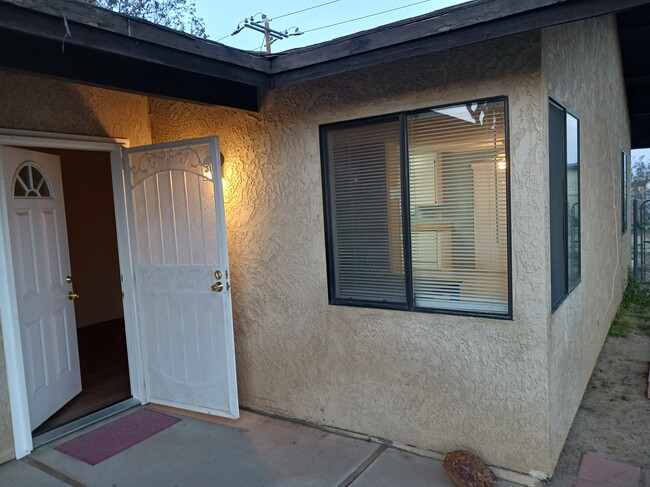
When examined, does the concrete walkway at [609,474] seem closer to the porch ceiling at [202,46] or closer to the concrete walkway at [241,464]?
the concrete walkway at [241,464]

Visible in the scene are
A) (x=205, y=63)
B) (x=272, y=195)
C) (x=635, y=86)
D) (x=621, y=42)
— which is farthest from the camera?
(x=635, y=86)

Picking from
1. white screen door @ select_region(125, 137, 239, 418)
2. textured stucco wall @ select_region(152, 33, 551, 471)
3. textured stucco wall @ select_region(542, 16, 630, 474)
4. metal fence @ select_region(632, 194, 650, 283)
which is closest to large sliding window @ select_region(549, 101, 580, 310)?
textured stucco wall @ select_region(542, 16, 630, 474)

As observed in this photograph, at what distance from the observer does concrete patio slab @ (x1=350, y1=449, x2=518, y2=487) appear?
341 centimetres

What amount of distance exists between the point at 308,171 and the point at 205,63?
50.1 inches

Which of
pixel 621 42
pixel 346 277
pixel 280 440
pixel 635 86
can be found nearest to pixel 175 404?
pixel 280 440

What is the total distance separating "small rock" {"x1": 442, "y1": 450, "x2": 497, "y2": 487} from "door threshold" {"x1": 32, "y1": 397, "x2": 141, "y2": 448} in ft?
10.6

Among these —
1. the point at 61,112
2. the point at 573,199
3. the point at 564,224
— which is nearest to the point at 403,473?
the point at 564,224

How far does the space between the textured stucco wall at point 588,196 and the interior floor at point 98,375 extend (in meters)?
4.21

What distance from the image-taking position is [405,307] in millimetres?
3811

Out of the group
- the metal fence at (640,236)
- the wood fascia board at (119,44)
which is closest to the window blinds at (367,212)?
the wood fascia board at (119,44)

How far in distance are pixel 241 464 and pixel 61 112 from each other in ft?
11.3

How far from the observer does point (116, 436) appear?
14.2 feet

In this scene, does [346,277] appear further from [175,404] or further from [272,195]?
[175,404]

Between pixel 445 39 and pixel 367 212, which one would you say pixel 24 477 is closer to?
pixel 367 212
